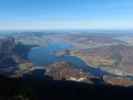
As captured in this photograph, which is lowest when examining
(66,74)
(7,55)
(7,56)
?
(7,55)

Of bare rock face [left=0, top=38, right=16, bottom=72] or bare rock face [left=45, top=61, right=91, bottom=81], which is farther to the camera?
bare rock face [left=0, top=38, right=16, bottom=72]

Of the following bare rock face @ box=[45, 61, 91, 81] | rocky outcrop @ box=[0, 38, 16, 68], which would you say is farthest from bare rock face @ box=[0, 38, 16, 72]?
bare rock face @ box=[45, 61, 91, 81]

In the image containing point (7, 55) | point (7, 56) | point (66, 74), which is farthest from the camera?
point (7, 55)

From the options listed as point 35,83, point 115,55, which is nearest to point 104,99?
point 35,83

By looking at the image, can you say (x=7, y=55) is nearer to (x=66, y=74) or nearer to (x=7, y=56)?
(x=7, y=56)

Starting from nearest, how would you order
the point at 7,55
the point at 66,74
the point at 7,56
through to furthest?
the point at 66,74 → the point at 7,56 → the point at 7,55

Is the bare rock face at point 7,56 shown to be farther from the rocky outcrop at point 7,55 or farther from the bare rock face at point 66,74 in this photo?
the bare rock face at point 66,74

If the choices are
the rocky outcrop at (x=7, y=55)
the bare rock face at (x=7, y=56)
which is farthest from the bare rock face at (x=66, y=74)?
the rocky outcrop at (x=7, y=55)

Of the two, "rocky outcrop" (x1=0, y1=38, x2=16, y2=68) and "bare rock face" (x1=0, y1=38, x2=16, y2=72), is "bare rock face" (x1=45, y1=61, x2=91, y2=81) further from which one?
"rocky outcrop" (x1=0, y1=38, x2=16, y2=68)

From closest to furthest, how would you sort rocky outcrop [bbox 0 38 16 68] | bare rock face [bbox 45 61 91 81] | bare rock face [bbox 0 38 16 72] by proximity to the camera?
1. bare rock face [bbox 45 61 91 81]
2. bare rock face [bbox 0 38 16 72]
3. rocky outcrop [bbox 0 38 16 68]

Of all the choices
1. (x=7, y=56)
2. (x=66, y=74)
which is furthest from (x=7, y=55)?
(x=66, y=74)

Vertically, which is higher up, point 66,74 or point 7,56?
point 66,74
